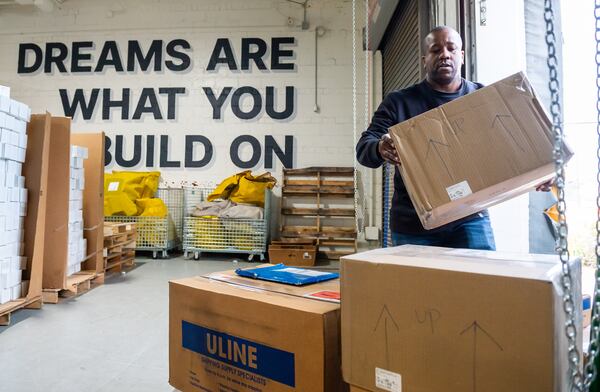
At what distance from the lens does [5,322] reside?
7.55ft

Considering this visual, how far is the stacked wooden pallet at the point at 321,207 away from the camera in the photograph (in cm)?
511

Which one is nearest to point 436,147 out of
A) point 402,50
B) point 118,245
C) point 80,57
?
point 402,50

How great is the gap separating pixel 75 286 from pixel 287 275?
97.8 inches

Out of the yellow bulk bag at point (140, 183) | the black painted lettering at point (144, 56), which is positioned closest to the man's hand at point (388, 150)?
the yellow bulk bag at point (140, 183)

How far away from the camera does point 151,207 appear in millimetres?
4848

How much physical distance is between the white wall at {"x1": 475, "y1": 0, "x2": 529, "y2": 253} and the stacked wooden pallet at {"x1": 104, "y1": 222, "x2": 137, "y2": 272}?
3.40 meters

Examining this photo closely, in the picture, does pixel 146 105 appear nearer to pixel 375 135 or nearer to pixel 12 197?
pixel 12 197

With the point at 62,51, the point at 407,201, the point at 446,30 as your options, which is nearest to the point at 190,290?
the point at 407,201

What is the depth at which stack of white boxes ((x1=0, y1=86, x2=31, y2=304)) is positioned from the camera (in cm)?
236

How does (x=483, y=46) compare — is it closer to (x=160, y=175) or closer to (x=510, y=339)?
(x=510, y=339)

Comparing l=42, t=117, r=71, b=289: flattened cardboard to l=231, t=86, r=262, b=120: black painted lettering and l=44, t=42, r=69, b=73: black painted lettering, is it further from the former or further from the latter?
l=44, t=42, r=69, b=73: black painted lettering

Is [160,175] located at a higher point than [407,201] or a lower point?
higher

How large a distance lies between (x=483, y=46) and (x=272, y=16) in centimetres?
421

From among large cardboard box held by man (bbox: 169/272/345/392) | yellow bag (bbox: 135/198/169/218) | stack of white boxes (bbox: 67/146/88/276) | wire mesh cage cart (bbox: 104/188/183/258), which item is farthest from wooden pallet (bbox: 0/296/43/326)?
yellow bag (bbox: 135/198/169/218)
